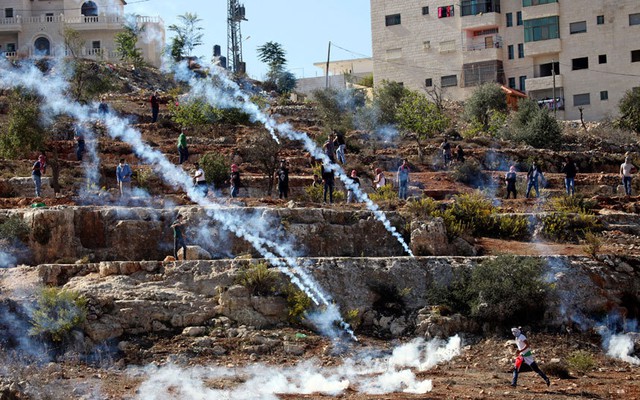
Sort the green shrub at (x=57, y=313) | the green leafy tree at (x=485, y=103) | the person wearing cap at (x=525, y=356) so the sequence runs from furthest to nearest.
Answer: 1. the green leafy tree at (x=485, y=103)
2. the green shrub at (x=57, y=313)
3. the person wearing cap at (x=525, y=356)

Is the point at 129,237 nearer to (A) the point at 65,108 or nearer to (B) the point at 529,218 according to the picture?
(B) the point at 529,218

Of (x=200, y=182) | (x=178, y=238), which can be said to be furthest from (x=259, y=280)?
(x=200, y=182)

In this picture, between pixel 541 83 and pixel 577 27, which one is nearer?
pixel 577 27

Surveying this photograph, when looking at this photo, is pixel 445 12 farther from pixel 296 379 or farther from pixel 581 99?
pixel 296 379

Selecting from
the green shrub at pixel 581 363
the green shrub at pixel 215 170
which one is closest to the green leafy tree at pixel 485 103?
the green shrub at pixel 215 170

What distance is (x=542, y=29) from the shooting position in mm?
62188

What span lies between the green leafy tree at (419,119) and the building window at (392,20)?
15290 millimetres

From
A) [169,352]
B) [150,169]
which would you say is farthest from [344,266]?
[150,169]

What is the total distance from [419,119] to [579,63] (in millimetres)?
15694

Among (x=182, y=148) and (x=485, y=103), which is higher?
(x=485, y=103)

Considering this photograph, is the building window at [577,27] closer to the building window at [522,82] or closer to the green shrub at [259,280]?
the building window at [522,82]

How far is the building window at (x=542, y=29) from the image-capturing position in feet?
203

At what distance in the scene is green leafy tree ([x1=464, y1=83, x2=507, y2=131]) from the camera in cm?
5716

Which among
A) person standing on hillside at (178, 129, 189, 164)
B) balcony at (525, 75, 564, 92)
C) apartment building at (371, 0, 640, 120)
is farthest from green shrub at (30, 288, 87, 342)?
balcony at (525, 75, 564, 92)
